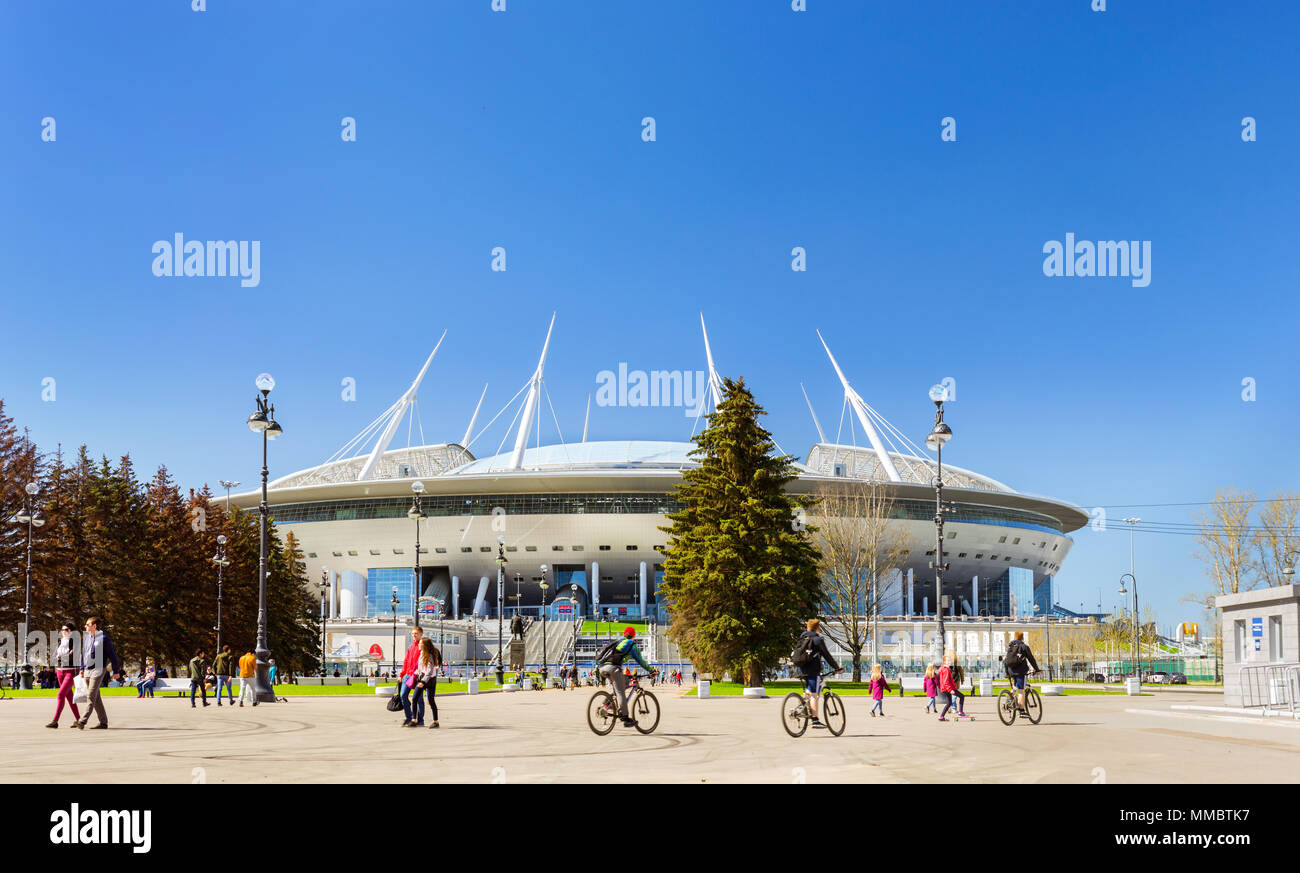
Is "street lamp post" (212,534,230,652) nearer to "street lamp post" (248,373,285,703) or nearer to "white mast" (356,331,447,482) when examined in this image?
"street lamp post" (248,373,285,703)

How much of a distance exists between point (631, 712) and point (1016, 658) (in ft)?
24.5

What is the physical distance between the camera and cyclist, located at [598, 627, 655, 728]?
16656 mm

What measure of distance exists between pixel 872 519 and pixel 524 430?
57.4m

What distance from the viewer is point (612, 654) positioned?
1669 cm

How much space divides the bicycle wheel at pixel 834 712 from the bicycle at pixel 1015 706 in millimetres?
4020

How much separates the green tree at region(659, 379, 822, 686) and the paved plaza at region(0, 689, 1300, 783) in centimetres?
1891

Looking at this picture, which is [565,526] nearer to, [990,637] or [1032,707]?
[990,637]

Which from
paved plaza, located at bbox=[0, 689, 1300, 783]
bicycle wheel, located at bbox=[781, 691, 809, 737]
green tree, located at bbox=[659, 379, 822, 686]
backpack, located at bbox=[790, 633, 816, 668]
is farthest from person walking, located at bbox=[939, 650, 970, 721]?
green tree, located at bbox=[659, 379, 822, 686]

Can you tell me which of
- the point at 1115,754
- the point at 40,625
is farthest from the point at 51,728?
the point at 40,625

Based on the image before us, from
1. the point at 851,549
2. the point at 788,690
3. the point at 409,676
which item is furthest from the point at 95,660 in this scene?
the point at 851,549
